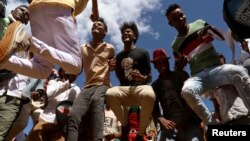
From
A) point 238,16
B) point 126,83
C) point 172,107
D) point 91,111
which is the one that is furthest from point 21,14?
point 238,16

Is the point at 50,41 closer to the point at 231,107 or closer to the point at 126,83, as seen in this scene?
the point at 126,83

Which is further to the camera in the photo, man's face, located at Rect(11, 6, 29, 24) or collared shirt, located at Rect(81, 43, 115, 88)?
collared shirt, located at Rect(81, 43, 115, 88)

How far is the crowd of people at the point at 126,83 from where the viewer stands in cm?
418

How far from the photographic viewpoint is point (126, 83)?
18.6 ft

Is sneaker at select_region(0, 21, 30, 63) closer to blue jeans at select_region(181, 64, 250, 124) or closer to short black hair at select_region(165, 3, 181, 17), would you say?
blue jeans at select_region(181, 64, 250, 124)

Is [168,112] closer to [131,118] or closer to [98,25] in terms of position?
[131,118]

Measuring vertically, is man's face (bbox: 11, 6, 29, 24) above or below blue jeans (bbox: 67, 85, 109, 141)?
above

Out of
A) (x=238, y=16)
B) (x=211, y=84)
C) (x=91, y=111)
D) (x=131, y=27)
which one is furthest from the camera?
→ (x=131, y=27)

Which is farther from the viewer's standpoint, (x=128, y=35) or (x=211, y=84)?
(x=128, y=35)

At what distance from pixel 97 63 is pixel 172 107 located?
137 centimetres

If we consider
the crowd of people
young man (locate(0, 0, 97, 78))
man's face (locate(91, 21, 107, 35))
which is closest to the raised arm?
the crowd of people

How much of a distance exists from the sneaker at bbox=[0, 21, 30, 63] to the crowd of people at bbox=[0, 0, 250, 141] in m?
0.38

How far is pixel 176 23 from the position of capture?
577 cm

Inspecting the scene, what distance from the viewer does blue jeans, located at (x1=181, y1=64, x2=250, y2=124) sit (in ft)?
15.7
